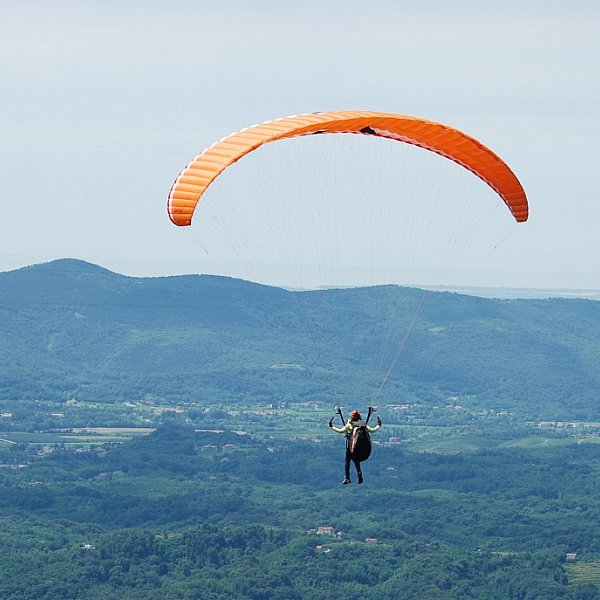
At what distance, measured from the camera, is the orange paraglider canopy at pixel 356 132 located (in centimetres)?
5178

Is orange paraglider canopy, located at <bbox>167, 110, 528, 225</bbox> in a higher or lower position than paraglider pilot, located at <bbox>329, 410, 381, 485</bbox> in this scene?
higher

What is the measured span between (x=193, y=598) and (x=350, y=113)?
5879 inches

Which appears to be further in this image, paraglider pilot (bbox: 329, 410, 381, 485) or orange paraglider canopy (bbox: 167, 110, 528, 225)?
paraglider pilot (bbox: 329, 410, 381, 485)

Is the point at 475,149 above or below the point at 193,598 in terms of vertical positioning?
above

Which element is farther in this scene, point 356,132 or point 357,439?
point 356,132

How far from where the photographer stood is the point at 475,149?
59.4 meters

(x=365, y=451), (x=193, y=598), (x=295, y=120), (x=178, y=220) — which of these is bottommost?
(x=193, y=598)

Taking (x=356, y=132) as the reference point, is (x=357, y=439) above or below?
below

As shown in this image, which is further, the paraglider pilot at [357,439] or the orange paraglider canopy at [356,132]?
the paraglider pilot at [357,439]

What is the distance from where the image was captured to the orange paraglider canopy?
51.8 m

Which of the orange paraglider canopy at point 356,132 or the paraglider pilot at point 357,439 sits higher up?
the orange paraglider canopy at point 356,132

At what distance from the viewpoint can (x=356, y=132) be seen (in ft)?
191

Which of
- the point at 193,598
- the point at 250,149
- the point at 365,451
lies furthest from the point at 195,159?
the point at 193,598

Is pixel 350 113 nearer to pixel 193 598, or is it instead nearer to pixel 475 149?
pixel 475 149
